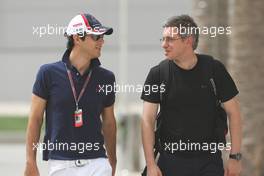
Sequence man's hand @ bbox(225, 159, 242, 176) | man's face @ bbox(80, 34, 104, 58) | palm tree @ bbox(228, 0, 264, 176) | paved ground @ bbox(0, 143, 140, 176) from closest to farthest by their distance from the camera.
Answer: man's face @ bbox(80, 34, 104, 58) → man's hand @ bbox(225, 159, 242, 176) → palm tree @ bbox(228, 0, 264, 176) → paved ground @ bbox(0, 143, 140, 176)

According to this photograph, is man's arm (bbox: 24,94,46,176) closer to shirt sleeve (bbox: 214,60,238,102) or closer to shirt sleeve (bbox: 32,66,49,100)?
shirt sleeve (bbox: 32,66,49,100)

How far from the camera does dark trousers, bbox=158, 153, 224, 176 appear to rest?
5.31m

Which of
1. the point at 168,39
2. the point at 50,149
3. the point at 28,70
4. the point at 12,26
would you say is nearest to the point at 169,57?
the point at 168,39

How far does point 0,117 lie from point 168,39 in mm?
20913

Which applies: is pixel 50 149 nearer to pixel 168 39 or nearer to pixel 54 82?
pixel 54 82

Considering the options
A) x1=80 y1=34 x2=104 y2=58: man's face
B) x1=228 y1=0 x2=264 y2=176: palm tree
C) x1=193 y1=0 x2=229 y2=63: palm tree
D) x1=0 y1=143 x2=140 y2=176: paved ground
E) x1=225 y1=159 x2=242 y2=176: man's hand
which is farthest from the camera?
x1=0 y1=143 x2=140 y2=176: paved ground

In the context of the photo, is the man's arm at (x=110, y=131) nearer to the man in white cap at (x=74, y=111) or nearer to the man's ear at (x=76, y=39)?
the man in white cap at (x=74, y=111)

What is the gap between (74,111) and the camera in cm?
518

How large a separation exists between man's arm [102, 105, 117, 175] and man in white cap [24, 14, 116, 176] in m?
0.10

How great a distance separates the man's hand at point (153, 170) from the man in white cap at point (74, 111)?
28cm

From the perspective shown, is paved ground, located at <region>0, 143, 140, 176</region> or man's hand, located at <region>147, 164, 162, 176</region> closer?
man's hand, located at <region>147, 164, 162, 176</region>

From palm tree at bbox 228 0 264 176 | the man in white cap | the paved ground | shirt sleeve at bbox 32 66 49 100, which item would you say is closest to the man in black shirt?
the man in white cap

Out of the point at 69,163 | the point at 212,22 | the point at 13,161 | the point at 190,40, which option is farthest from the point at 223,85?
the point at 13,161

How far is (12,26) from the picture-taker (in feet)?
64.2
